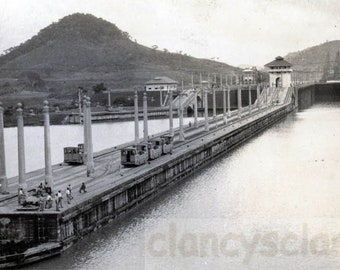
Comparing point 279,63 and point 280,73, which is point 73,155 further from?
point 279,63

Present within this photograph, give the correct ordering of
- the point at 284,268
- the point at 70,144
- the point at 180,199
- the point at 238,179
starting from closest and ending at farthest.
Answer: the point at 284,268, the point at 180,199, the point at 238,179, the point at 70,144

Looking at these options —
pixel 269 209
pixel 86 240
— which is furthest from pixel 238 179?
pixel 86 240

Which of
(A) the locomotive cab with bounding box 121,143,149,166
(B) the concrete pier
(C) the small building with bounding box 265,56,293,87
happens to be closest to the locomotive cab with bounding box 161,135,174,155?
(B) the concrete pier

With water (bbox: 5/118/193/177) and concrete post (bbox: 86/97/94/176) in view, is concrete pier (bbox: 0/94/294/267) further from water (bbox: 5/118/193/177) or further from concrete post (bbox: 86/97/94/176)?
water (bbox: 5/118/193/177)

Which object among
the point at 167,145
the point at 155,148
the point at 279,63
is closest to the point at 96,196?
the point at 155,148

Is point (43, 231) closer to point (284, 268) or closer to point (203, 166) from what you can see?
point (284, 268)
